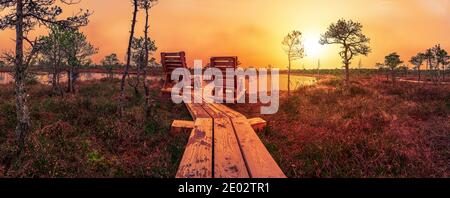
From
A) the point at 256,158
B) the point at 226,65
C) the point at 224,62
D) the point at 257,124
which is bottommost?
the point at 256,158

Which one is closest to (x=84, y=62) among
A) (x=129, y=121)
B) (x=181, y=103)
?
(x=181, y=103)

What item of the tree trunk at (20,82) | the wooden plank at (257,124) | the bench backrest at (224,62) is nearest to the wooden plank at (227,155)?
the wooden plank at (257,124)

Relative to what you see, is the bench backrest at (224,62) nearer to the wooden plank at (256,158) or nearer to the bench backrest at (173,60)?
the bench backrest at (173,60)

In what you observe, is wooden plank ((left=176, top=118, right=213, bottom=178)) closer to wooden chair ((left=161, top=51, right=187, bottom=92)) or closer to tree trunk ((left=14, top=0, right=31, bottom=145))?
tree trunk ((left=14, top=0, right=31, bottom=145))

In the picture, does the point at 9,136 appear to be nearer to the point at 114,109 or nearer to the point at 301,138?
the point at 114,109

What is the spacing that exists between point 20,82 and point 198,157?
4.58 m

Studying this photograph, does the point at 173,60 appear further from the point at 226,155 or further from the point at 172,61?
the point at 226,155

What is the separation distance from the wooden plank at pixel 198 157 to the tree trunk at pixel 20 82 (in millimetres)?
3741

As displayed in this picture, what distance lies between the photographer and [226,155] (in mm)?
4574

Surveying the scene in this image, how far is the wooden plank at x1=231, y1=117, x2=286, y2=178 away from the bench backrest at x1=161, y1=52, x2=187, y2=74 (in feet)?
24.6

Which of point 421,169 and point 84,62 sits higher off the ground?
point 84,62

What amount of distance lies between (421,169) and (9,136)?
9386mm

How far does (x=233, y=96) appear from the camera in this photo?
13.3 m

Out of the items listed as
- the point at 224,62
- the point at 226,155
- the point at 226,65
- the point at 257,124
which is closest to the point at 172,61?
the point at 224,62
